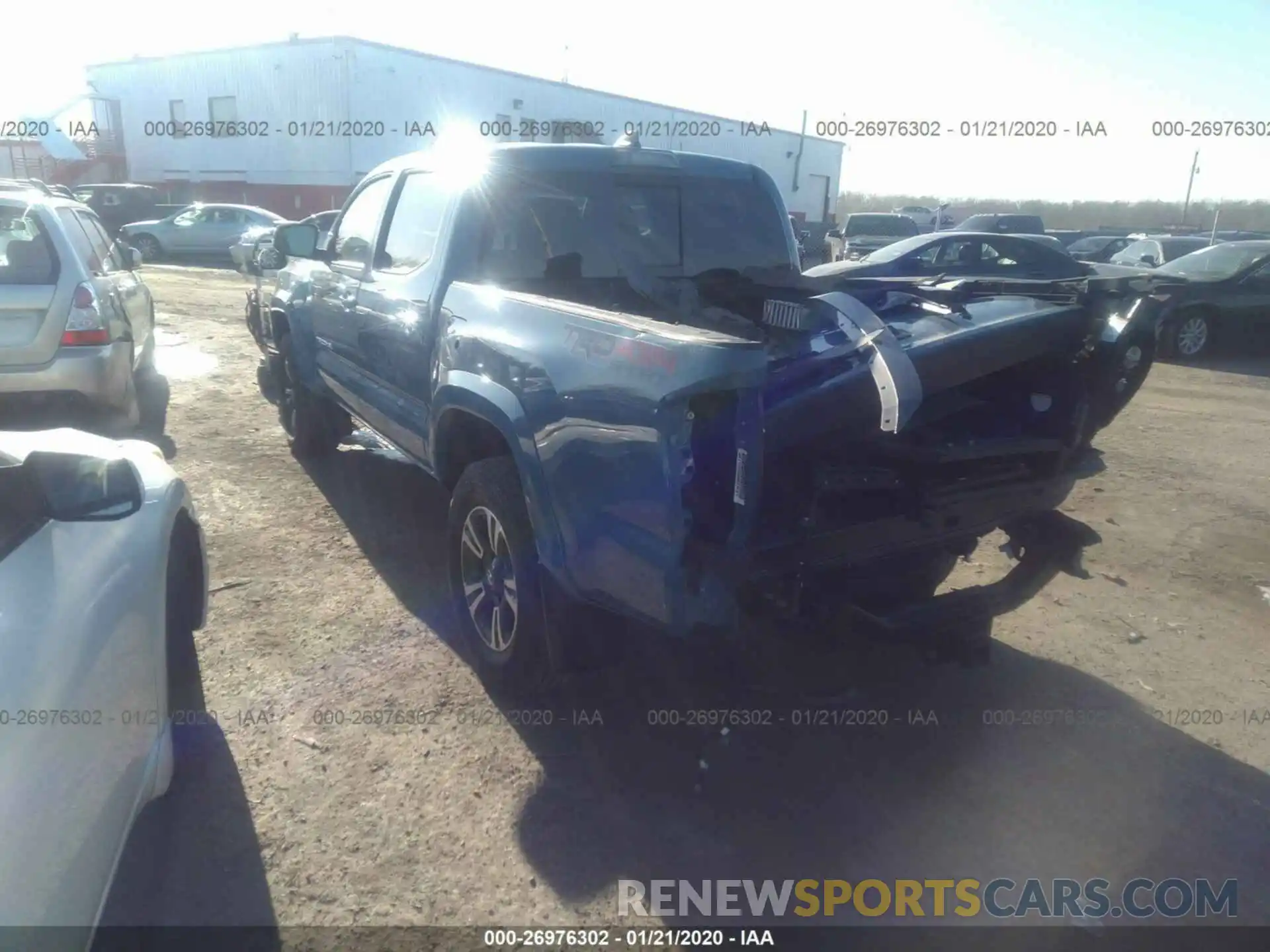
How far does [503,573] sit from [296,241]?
3.31 m

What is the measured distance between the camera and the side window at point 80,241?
6.58 metres

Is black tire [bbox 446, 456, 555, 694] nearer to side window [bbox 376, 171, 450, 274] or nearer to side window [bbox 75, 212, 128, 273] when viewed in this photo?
side window [bbox 376, 171, 450, 274]

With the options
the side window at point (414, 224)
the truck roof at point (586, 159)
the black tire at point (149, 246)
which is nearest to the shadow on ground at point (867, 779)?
the side window at point (414, 224)

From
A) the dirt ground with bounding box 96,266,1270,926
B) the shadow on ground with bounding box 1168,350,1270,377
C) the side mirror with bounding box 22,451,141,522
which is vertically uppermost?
the side mirror with bounding box 22,451,141,522

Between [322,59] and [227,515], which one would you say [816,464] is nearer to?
[227,515]

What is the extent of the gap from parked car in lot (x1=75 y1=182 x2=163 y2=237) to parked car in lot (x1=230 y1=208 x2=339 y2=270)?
16.0 ft

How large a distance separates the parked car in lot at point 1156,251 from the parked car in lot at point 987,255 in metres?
3.46

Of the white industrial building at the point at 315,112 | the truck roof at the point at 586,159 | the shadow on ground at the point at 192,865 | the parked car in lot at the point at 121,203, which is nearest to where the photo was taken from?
the shadow on ground at the point at 192,865

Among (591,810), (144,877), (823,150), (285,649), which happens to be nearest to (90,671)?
(144,877)

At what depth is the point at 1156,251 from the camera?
16.4 m

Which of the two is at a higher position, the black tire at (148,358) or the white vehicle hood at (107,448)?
the white vehicle hood at (107,448)

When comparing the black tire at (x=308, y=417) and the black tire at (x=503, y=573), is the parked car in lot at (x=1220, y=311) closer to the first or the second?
the black tire at (x=308, y=417)

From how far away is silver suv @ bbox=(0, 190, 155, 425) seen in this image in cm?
616

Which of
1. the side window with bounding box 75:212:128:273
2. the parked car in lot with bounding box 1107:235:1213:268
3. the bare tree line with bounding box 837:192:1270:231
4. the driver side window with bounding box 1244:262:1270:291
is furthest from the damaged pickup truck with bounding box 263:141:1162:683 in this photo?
the bare tree line with bounding box 837:192:1270:231
